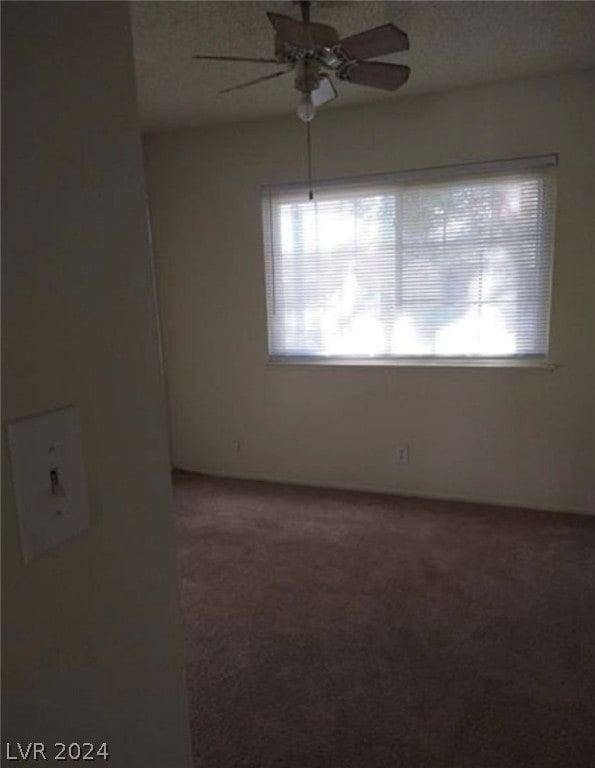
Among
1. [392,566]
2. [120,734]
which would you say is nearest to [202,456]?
[392,566]

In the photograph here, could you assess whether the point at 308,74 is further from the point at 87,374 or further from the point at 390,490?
the point at 390,490

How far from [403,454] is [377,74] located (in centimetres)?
226

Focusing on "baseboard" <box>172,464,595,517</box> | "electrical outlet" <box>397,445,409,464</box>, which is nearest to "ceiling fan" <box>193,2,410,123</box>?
"electrical outlet" <box>397,445,409,464</box>

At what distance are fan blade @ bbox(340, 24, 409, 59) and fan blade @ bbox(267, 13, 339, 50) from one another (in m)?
0.07

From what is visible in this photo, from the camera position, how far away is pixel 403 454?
343 centimetres

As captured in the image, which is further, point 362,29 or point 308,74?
point 362,29

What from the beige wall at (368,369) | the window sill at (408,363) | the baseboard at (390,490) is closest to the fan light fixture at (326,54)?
the beige wall at (368,369)

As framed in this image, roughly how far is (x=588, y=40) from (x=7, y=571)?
3075 mm

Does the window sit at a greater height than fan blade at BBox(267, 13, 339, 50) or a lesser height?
lesser

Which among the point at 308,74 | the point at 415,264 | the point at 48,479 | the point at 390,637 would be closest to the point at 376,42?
the point at 308,74

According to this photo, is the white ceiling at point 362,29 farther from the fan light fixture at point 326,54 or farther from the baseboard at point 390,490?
the baseboard at point 390,490

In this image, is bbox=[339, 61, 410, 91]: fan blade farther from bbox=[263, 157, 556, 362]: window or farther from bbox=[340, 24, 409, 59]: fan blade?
bbox=[263, 157, 556, 362]: window

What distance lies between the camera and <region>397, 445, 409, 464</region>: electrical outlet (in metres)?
3.42

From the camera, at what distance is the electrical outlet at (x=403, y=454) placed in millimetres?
3424
